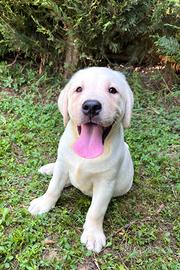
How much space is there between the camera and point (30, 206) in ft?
11.4

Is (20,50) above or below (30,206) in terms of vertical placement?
above

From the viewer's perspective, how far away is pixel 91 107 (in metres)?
2.76

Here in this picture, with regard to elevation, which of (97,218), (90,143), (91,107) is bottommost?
(97,218)

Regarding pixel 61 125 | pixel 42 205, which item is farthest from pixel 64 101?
pixel 61 125

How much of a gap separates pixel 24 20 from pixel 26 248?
318cm

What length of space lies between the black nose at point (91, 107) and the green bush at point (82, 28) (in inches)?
90.4

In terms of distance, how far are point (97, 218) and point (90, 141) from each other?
0.62 m

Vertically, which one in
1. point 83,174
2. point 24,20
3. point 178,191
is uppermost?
point 24,20

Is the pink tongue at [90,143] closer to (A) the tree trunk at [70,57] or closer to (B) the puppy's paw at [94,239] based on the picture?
(B) the puppy's paw at [94,239]

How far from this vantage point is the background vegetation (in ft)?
10.4

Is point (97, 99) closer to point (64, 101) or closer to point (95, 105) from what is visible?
point (95, 105)

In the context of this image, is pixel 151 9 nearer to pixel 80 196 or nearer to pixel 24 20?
pixel 24 20

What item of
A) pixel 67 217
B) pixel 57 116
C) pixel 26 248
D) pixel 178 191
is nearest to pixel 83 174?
pixel 67 217

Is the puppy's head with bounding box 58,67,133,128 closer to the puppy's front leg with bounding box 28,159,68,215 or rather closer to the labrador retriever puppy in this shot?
the labrador retriever puppy
